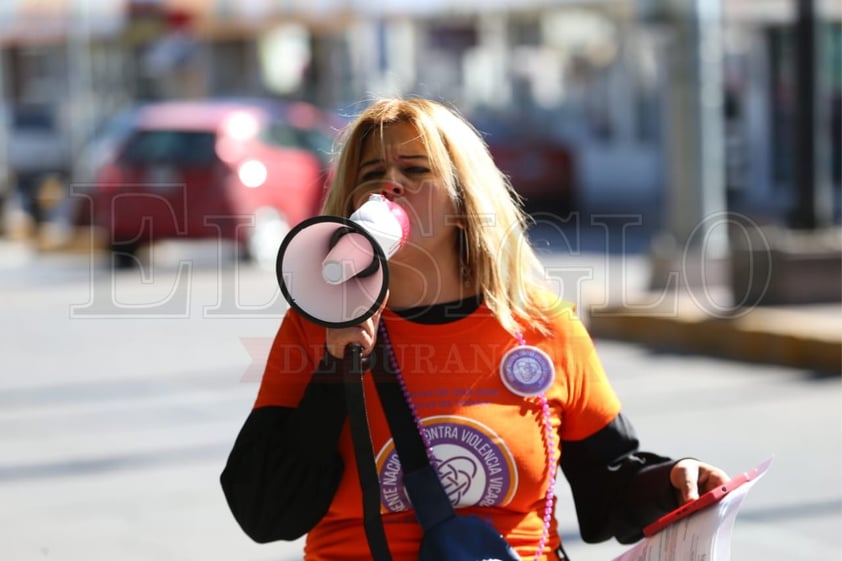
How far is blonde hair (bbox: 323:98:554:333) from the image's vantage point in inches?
111

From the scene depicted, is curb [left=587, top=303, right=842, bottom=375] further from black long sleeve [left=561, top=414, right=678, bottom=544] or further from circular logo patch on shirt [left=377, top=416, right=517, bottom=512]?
circular logo patch on shirt [left=377, top=416, right=517, bottom=512]

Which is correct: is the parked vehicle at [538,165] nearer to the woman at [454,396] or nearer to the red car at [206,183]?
the red car at [206,183]

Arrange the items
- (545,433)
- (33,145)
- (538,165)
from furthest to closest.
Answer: (33,145) < (538,165) < (545,433)

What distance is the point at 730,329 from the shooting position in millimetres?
9578

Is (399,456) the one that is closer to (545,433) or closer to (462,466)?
(462,466)

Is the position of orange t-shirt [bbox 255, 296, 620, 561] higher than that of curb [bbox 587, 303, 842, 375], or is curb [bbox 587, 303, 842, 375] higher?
orange t-shirt [bbox 255, 296, 620, 561]

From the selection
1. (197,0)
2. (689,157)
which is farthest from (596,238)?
(197,0)

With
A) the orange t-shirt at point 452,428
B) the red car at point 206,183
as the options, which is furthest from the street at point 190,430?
the red car at point 206,183

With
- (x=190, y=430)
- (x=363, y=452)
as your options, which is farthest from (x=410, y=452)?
(x=190, y=430)

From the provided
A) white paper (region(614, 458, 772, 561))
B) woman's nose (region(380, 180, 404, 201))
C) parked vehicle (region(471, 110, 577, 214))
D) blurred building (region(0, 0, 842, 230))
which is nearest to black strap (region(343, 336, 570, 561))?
woman's nose (region(380, 180, 404, 201))

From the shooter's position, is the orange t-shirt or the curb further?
the curb

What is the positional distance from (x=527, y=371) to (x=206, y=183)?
1329 cm

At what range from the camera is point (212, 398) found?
8594 millimetres

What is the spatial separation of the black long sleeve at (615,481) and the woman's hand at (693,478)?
0.03m
